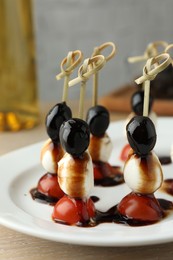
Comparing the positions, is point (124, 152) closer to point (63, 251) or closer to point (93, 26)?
point (63, 251)

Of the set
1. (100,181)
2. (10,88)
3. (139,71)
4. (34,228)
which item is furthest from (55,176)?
Answer: (139,71)

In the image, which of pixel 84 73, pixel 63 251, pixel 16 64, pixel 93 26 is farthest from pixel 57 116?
pixel 93 26

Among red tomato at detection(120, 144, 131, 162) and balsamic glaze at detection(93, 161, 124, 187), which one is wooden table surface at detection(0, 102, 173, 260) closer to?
balsamic glaze at detection(93, 161, 124, 187)

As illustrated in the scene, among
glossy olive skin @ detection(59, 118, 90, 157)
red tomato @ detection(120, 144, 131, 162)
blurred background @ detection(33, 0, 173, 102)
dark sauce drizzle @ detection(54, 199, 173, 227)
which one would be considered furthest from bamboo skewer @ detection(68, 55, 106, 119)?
blurred background @ detection(33, 0, 173, 102)

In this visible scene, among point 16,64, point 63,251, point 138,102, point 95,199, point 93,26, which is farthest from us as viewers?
point 93,26

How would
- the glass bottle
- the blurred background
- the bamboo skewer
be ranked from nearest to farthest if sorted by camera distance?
the bamboo skewer < the glass bottle < the blurred background

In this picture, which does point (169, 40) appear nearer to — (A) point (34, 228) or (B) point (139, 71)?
(B) point (139, 71)
